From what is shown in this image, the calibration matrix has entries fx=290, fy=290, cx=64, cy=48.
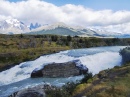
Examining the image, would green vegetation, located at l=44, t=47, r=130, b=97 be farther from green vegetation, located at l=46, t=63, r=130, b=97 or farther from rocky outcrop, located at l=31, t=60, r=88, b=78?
rocky outcrop, located at l=31, t=60, r=88, b=78

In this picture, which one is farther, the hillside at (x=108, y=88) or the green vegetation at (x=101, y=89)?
the green vegetation at (x=101, y=89)

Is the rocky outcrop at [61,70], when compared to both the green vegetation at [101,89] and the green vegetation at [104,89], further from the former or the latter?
the green vegetation at [101,89]

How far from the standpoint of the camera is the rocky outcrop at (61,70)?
63.7m

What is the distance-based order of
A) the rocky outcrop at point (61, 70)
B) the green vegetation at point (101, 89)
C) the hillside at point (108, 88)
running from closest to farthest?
the hillside at point (108, 88) < the green vegetation at point (101, 89) < the rocky outcrop at point (61, 70)

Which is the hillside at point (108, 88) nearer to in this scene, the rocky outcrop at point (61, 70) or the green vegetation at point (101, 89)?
the green vegetation at point (101, 89)

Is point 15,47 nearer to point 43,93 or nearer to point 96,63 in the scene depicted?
point 96,63

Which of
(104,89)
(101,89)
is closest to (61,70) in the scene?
(101,89)

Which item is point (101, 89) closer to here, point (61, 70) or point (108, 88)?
point (108, 88)

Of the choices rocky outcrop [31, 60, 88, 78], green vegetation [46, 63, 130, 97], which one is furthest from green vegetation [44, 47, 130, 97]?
rocky outcrop [31, 60, 88, 78]

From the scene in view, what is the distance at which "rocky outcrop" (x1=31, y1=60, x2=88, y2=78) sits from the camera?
63706 mm

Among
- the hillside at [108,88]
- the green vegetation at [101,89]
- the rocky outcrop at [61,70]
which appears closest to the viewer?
the hillside at [108,88]

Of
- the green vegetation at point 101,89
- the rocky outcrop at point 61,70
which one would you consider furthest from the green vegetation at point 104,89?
the rocky outcrop at point 61,70

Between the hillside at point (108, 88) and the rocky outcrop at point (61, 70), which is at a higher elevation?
the hillside at point (108, 88)

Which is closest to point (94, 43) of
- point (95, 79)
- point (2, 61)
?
point (2, 61)
